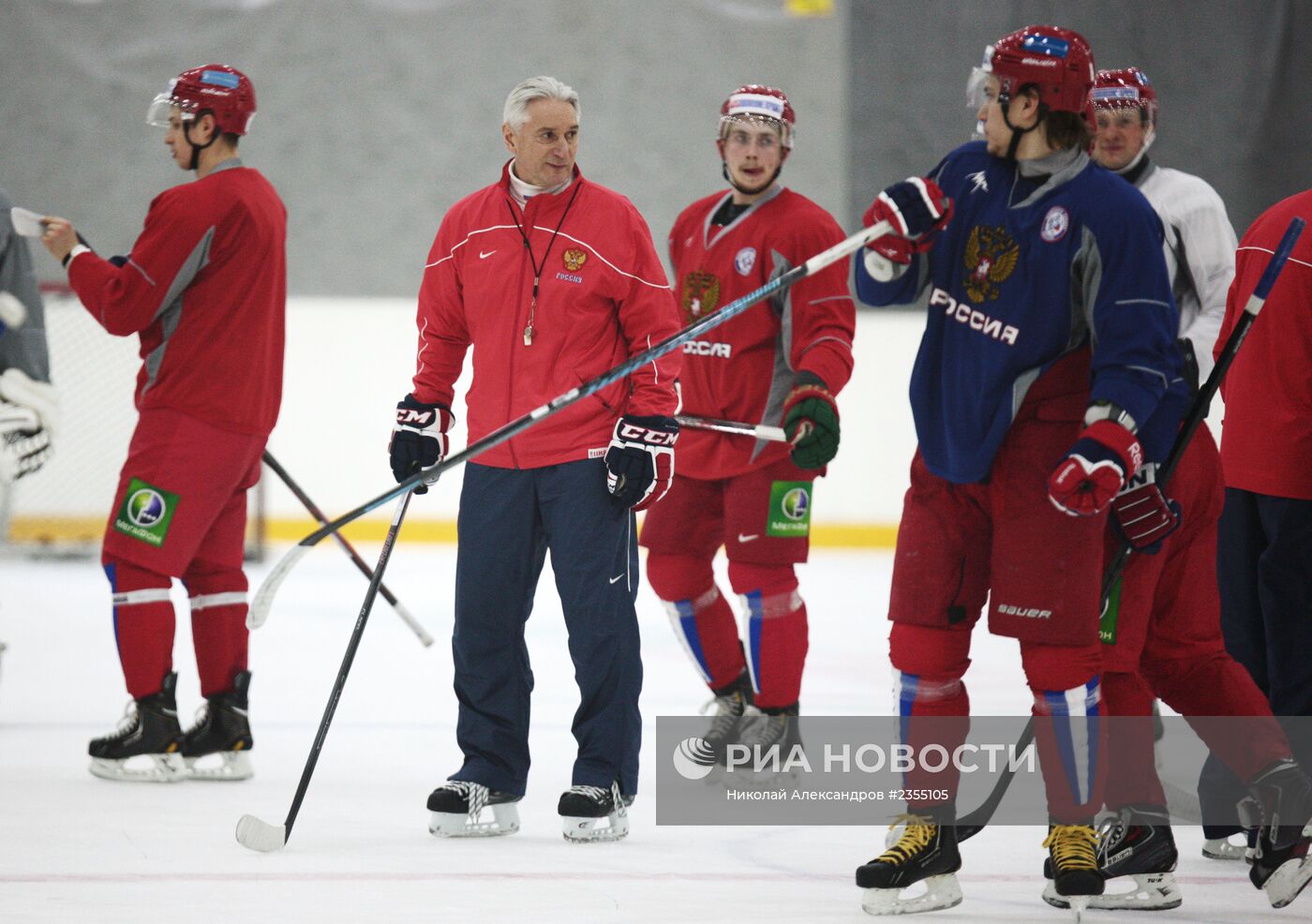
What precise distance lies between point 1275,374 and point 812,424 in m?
0.86

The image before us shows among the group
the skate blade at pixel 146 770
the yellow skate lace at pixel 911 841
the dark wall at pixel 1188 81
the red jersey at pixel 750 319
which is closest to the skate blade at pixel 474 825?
the skate blade at pixel 146 770

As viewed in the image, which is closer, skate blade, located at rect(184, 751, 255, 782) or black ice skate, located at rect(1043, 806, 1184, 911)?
black ice skate, located at rect(1043, 806, 1184, 911)

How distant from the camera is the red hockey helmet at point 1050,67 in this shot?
256 cm

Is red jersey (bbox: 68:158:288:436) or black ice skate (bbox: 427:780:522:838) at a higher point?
red jersey (bbox: 68:158:288:436)

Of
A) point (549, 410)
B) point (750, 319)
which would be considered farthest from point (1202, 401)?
point (750, 319)

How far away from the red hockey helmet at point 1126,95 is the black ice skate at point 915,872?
1.46 m

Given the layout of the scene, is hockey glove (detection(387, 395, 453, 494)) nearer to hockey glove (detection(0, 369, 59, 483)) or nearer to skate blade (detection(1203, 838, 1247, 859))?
hockey glove (detection(0, 369, 59, 483))

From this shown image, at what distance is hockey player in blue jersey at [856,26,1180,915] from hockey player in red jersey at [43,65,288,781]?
1617mm

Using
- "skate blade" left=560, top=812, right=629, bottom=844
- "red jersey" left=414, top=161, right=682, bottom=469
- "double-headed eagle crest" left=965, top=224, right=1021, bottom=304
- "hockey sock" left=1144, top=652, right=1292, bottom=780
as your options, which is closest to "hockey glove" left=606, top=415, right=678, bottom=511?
"red jersey" left=414, top=161, right=682, bottom=469

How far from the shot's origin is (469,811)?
10.4 ft

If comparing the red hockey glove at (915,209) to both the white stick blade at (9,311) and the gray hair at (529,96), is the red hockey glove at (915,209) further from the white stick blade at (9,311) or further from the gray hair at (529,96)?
the white stick blade at (9,311)

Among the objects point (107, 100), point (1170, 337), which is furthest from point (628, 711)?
point (107, 100)

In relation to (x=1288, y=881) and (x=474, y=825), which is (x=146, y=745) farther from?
(x=1288, y=881)

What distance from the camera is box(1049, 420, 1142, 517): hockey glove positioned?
7.95 feet
